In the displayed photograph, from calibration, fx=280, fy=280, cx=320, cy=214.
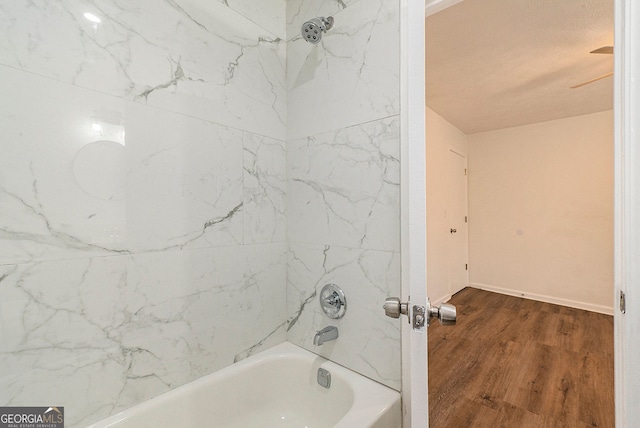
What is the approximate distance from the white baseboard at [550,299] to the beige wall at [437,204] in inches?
37.4

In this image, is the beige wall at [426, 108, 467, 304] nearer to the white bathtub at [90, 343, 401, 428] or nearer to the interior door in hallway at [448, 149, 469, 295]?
the interior door in hallway at [448, 149, 469, 295]

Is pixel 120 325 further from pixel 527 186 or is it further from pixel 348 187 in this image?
pixel 527 186

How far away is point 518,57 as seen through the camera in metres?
2.25

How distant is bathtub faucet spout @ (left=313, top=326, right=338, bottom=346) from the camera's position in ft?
4.19

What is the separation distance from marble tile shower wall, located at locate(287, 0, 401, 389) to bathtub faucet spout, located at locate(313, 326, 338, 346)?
1.3 inches

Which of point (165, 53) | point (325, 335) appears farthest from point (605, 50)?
point (165, 53)

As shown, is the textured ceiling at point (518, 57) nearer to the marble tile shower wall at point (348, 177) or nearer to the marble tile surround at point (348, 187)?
the marble tile shower wall at point (348, 177)

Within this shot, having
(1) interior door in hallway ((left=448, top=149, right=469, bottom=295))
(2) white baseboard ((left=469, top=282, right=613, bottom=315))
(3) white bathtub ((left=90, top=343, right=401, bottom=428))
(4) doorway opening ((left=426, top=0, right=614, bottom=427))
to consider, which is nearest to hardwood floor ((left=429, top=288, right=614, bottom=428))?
(4) doorway opening ((left=426, top=0, right=614, bottom=427))

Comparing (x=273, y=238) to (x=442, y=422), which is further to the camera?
(x=442, y=422)

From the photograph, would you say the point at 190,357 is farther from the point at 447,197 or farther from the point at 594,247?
the point at 594,247

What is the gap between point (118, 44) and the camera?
1010 millimetres

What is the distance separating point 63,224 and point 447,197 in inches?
152

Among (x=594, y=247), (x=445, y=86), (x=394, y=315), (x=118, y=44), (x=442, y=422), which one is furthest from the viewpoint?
(x=594, y=247)

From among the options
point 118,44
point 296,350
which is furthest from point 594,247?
point 118,44
